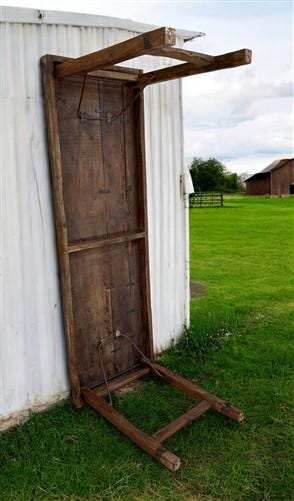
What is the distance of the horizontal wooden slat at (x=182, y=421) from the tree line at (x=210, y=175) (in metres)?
30.1

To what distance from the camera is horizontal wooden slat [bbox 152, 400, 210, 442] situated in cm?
295

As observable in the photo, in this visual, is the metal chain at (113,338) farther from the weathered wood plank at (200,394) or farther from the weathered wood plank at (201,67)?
the weathered wood plank at (201,67)

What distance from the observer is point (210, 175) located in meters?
34.6

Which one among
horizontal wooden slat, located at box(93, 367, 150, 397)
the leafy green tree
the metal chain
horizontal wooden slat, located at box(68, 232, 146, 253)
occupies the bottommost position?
horizontal wooden slat, located at box(93, 367, 150, 397)

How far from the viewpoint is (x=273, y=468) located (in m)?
2.78

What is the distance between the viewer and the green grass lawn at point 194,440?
2.62m

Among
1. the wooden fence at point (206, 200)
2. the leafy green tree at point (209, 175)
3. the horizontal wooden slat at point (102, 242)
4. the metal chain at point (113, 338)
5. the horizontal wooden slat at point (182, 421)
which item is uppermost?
the leafy green tree at point (209, 175)

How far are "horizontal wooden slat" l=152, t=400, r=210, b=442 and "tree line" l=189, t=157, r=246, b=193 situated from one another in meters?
30.1

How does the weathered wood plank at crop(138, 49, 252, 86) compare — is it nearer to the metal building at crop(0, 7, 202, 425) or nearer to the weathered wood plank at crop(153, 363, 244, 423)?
the metal building at crop(0, 7, 202, 425)

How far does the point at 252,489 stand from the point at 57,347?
165cm

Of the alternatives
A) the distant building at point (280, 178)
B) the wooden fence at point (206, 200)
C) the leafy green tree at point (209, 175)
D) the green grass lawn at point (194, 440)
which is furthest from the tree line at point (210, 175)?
the green grass lawn at point (194, 440)

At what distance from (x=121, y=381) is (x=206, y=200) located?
20.9 meters

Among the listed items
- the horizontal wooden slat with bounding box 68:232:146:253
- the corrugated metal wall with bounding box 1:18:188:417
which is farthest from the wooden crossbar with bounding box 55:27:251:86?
the horizontal wooden slat with bounding box 68:232:146:253

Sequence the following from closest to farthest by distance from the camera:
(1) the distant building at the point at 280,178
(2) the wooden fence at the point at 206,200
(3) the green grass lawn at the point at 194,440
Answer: (3) the green grass lawn at the point at 194,440
(2) the wooden fence at the point at 206,200
(1) the distant building at the point at 280,178
